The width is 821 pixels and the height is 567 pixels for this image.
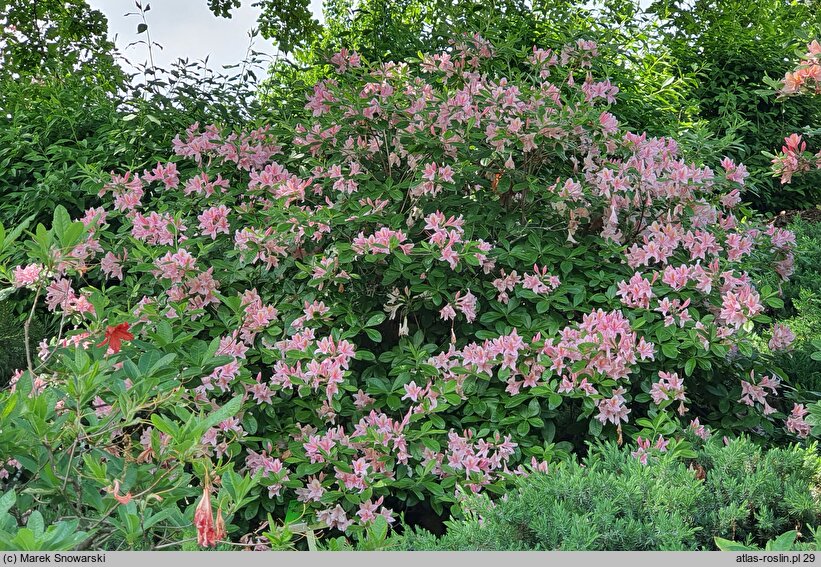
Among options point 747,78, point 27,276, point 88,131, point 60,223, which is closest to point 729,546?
point 60,223

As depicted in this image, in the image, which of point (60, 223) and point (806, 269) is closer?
point (60, 223)

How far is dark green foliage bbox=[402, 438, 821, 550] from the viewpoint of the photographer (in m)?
1.89

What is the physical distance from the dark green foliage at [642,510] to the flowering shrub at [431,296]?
1.15 feet

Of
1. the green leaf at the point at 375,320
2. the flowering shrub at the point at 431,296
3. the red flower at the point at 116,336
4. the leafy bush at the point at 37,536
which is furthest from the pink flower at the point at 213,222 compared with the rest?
the leafy bush at the point at 37,536

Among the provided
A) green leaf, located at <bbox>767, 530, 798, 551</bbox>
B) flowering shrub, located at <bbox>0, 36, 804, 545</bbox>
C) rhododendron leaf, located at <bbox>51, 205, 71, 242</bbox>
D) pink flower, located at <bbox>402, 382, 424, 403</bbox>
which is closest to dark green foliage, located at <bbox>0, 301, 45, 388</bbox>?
flowering shrub, located at <bbox>0, 36, 804, 545</bbox>

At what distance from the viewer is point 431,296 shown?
3031 millimetres

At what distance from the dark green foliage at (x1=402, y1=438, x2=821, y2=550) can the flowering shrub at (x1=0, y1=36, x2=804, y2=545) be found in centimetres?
35

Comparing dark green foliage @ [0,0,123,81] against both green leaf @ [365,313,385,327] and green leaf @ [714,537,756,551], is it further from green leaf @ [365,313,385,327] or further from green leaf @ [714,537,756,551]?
green leaf @ [714,537,756,551]

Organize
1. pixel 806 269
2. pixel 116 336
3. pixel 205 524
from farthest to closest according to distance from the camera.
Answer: pixel 806 269, pixel 116 336, pixel 205 524

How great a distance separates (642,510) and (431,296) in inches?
49.9

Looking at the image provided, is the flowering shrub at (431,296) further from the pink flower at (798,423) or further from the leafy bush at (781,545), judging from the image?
the leafy bush at (781,545)

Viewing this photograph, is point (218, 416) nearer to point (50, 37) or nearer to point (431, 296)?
point (431, 296)

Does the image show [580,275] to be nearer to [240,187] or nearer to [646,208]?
[646,208]

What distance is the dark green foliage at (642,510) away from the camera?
74.5 inches
